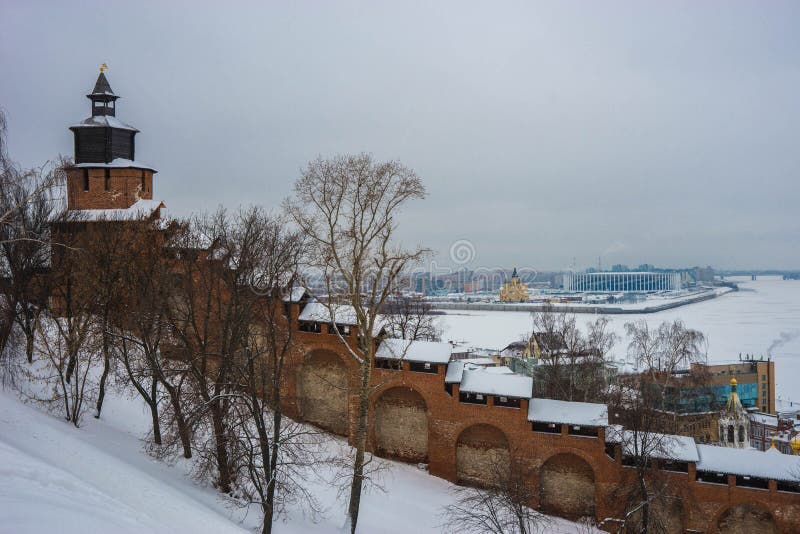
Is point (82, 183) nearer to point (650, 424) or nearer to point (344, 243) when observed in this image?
point (344, 243)

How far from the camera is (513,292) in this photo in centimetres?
15188

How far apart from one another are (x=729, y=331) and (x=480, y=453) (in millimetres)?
80312

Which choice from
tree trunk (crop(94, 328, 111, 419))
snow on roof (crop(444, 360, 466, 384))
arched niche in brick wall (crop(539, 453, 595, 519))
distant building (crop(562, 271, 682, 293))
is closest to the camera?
tree trunk (crop(94, 328, 111, 419))

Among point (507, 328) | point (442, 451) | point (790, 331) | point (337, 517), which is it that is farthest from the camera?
point (507, 328)

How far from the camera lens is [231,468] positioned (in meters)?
13.4

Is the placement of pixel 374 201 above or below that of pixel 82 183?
below

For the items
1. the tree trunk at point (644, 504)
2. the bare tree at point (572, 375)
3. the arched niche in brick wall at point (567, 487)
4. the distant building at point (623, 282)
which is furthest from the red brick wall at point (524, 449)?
the distant building at point (623, 282)

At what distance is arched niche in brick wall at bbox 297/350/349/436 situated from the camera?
21.0 meters

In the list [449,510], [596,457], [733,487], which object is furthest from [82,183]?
[733,487]

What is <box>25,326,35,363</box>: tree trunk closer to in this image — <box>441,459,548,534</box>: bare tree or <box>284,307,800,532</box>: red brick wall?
<box>284,307,800,532</box>: red brick wall

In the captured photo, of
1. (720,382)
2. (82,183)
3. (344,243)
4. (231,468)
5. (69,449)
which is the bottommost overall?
(720,382)

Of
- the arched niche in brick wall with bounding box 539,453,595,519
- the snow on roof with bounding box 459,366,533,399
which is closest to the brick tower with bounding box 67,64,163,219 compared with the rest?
the snow on roof with bounding box 459,366,533,399

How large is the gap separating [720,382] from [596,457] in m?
37.5

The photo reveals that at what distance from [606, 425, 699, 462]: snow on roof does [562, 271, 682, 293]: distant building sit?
179m
